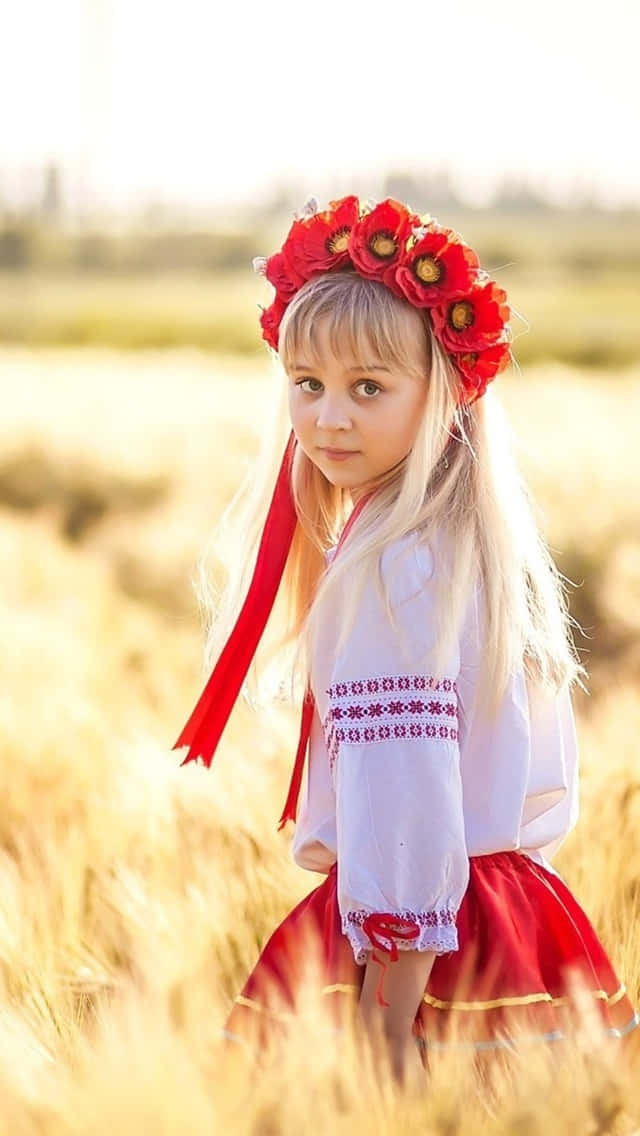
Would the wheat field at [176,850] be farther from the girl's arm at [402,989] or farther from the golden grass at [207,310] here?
the golden grass at [207,310]

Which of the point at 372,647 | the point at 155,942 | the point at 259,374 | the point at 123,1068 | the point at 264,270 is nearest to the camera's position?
the point at 123,1068

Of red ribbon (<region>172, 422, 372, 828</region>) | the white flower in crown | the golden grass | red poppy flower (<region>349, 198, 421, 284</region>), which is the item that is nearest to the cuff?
red ribbon (<region>172, 422, 372, 828</region>)

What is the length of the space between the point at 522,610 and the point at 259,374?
29.9 feet

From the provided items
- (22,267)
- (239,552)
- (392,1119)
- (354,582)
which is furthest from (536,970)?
(22,267)

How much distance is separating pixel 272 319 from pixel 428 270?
0.25 metres

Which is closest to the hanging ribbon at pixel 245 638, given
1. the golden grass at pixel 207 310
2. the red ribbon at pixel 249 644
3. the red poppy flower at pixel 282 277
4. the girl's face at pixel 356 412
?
the red ribbon at pixel 249 644

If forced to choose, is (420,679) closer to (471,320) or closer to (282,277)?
(471,320)

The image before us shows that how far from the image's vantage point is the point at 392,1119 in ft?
5.25

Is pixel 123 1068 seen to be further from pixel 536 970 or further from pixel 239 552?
pixel 239 552

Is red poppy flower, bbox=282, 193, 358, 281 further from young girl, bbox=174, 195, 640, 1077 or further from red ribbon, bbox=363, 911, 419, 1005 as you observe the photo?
red ribbon, bbox=363, 911, 419, 1005

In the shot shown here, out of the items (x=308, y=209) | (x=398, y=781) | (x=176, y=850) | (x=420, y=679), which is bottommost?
(x=176, y=850)

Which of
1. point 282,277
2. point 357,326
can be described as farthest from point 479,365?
point 282,277

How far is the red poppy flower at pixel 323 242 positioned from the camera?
2.01 metres

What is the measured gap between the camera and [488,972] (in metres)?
1.90
